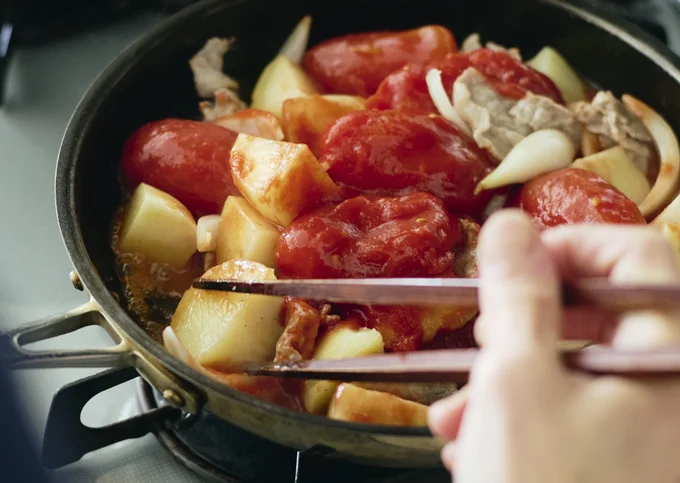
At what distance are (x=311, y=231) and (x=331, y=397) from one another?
26cm

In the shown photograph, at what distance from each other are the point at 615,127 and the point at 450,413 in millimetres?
951

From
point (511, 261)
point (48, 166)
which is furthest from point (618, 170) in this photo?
point (48, 166)

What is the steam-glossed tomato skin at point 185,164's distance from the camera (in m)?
1.32

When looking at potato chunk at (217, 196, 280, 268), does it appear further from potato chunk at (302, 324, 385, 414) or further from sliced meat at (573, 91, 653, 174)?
sliced meat at (573, 91, 653, 174)

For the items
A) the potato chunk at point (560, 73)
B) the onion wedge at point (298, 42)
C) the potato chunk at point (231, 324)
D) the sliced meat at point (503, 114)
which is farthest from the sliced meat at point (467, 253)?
the onion wedge at point (298, 42)

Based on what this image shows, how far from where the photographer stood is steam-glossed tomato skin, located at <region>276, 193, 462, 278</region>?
1.10 meters

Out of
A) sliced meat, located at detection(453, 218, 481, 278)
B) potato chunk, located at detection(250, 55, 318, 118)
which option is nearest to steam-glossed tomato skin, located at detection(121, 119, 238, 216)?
potato chunk, located at detection(250, 55, 318, 118)

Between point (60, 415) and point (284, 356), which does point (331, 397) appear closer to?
point (284, 356)

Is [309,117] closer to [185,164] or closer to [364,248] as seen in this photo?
[185,164]

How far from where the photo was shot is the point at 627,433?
542 millimetres

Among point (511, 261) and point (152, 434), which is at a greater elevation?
point (511, 261)

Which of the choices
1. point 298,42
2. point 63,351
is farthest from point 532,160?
point 63,351

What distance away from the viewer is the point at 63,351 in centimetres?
95

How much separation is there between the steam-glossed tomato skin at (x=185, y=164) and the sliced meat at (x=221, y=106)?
136 mm
